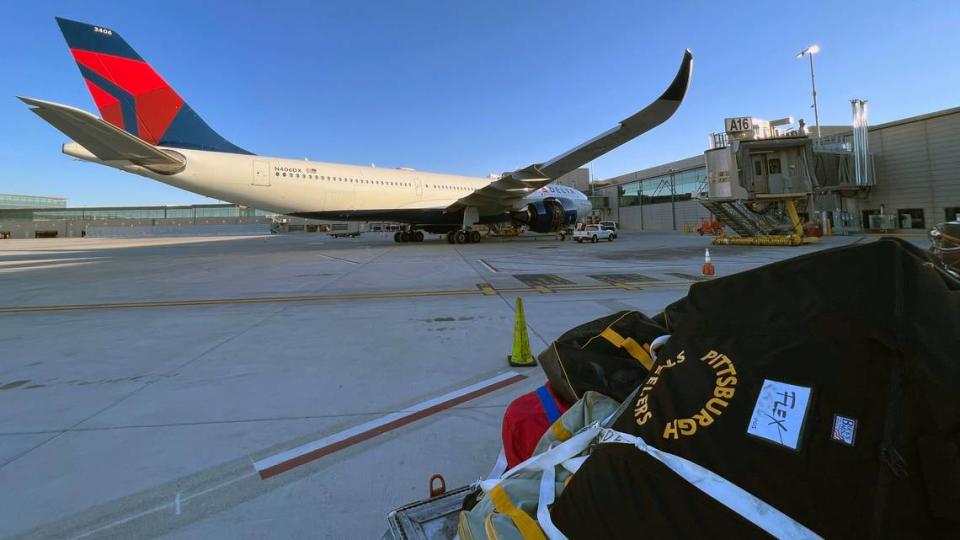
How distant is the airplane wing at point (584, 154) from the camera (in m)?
13.4

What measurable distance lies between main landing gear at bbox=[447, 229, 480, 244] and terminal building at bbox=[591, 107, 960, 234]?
11605mm

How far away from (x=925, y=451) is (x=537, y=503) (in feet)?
3.05

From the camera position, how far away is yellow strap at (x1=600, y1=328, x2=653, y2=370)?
1.83 m

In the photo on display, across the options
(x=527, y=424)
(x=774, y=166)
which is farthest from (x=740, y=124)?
(x=527, y=424)

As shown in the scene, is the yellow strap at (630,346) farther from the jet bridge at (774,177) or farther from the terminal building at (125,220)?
the terminal building at (125,220)

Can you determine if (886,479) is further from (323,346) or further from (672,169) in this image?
(672,169)

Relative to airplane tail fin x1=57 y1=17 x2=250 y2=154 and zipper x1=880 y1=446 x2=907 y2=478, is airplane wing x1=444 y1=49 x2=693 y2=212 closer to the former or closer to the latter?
airplane tail fin x1=57 y1=17 x2=250 y2=154

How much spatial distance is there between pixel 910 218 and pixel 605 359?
28992mm

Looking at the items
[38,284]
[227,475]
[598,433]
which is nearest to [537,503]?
[598,433]

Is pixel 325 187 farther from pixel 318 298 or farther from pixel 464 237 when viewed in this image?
pixel 318 298

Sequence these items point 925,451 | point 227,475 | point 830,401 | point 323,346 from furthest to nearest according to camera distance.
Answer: point 323,346
point 227,475
point 830,401
point 925,451

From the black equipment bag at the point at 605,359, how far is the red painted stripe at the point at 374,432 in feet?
4.26

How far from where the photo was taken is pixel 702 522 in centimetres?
99

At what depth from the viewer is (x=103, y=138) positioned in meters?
12.4
